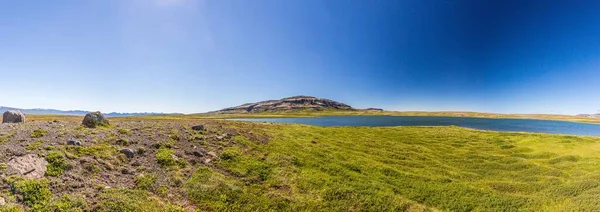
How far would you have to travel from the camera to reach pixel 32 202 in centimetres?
1055

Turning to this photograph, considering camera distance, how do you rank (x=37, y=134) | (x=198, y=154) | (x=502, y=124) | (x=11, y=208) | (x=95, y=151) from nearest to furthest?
1. (x=11, y=208)
2. (x=95, y=151)
3. (x=37, y=134)
4. (x=198, y=154)
5. (x=502, y=124)

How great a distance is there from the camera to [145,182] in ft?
47.6

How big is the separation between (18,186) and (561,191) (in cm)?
3468

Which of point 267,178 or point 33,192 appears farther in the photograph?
point 267,178

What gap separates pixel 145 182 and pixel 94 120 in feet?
59.0

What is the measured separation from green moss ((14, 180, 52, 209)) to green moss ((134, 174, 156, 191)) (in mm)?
3693

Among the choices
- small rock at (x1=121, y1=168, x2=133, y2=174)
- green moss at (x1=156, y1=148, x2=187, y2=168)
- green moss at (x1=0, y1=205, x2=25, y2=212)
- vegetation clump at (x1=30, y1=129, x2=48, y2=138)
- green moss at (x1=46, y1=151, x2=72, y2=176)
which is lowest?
green moss at (x1=0, y1=205, x2=25, y2=212)

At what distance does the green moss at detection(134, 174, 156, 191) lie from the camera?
554 inches

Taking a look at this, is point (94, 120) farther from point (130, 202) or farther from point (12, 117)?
point (130, 202)

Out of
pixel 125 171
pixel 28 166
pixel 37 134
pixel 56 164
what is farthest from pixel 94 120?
pixel 125 171

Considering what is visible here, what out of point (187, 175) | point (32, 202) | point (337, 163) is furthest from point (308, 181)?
point (32, 202)

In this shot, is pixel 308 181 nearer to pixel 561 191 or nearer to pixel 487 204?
pixel 487 204

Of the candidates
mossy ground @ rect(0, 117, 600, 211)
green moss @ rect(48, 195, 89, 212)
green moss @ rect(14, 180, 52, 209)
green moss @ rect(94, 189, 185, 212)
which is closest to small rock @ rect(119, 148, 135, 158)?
mossy ground @ rect(0, 117, 600, 211)

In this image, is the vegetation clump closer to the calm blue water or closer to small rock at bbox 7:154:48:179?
small rock at bbox 7:154:48:179
